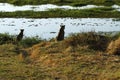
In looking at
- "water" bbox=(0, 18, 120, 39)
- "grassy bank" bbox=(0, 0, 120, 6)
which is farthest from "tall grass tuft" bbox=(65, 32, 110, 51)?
"grassy bank" bbox=(0, 0, 120, 6)

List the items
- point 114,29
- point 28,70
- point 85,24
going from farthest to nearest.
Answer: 1. point 85,24
2. point 114,29
3. point 28,70

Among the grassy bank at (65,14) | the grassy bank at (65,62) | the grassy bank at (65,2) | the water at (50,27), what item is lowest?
the grassy bank at (65,2)

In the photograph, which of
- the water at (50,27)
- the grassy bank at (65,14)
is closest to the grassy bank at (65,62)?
the water at (50,27)

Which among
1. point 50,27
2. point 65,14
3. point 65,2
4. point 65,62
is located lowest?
point 65,2

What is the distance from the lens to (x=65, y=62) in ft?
39.1

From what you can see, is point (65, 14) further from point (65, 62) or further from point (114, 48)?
point (65, 62)

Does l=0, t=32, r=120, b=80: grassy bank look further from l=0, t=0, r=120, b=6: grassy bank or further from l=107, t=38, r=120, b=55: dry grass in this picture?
l=0, t=0, r=120, b=6: grassy bank

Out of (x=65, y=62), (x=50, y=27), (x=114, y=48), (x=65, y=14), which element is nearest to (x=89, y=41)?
(x=114, y=48)

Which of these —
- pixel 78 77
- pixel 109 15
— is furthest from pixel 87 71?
pixel 109 15

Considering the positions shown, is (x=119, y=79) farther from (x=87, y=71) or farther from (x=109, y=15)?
(x=109, y=15)

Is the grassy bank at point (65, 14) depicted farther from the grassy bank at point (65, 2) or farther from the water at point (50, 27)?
the grassy bank at point (65, 2)

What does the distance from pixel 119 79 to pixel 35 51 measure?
18.1 ft

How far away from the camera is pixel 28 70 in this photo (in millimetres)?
11305

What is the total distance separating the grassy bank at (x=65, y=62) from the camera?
10.5 metres
